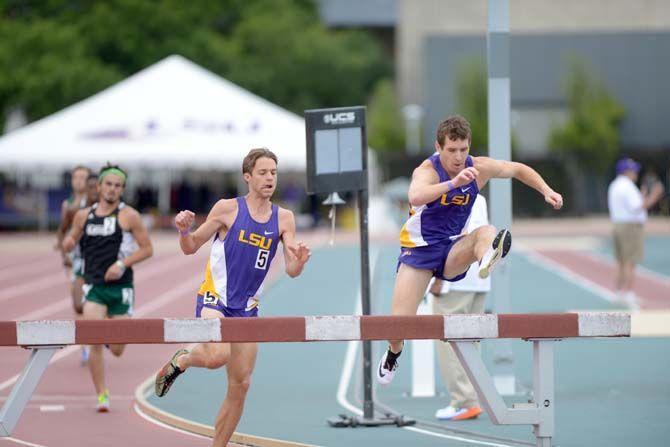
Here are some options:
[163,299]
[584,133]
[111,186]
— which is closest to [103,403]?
[111,186]

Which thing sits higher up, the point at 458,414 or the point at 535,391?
the point at 535,391

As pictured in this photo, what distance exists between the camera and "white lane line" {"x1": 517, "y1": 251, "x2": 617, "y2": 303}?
857 inches

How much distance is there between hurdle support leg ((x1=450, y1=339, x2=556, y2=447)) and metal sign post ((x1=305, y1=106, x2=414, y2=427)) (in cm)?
194

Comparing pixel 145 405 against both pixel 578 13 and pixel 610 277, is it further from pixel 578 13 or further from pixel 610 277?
pixel 578 13

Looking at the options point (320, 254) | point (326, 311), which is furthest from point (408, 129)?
point (326, 311)

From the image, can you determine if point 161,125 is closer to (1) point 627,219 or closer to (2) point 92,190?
(1) point 627,219

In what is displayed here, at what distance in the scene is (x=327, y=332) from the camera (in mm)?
8219

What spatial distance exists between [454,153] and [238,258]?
5.24 ft

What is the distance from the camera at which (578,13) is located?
63781 mm

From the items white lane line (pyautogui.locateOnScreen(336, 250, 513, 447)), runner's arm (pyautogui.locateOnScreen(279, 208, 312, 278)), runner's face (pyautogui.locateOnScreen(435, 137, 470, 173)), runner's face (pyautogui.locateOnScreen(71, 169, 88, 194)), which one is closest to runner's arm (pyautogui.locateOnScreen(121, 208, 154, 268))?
white lane line (pyautogui.locateOnScreen(336, 250, 513, 447))

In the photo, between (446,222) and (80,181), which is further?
(80,181)

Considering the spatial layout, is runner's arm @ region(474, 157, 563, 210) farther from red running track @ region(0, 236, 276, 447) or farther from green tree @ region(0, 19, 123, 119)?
green tree @ region(0, 19, 123, 119)

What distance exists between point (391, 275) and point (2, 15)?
108ft

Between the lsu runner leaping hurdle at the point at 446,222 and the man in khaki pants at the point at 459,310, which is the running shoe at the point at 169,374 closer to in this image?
the lsu runner leaping hurdle at the point at 446,222
